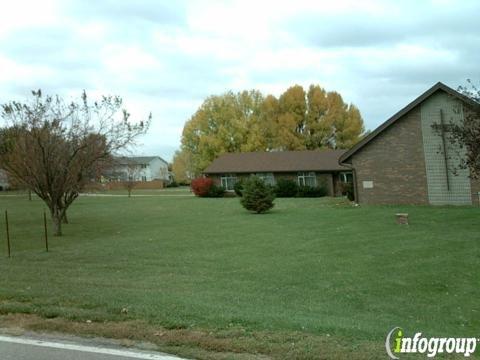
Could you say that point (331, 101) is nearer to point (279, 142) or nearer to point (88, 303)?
point (279, 142)

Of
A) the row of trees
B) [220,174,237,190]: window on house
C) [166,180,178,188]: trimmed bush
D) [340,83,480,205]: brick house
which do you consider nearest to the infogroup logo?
[340,83,480,205]: brick house

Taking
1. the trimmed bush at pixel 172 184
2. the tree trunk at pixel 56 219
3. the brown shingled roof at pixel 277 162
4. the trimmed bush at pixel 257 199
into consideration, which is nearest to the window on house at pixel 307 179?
the brown shingled roof at pixel 277 162

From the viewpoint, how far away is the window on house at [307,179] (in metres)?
51.1

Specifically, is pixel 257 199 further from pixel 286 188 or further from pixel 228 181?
pixel 228 181

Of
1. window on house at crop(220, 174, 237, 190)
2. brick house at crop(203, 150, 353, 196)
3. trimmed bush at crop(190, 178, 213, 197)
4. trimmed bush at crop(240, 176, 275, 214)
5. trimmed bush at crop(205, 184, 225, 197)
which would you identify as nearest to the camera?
trimmed bush at crop(240, 176, 275, 214)

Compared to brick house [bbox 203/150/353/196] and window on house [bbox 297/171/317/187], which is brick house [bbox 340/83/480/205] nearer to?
brick house [bbox 203/150/353/196]

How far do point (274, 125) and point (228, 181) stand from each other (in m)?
16.0

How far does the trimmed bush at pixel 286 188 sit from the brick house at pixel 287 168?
7.12ft

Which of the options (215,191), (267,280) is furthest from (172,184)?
(267,280)

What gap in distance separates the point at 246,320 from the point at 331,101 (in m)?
63.5

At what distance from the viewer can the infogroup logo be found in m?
5.44

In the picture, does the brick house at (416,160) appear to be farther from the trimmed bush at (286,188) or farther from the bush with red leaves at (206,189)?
the bush with red leaves at (206,189)

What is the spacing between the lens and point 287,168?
51906mm

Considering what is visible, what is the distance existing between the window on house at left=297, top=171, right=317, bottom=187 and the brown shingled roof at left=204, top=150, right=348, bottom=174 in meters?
0.73
